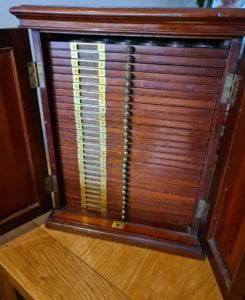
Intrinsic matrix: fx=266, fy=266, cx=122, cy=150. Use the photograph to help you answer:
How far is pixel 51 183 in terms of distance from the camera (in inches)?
41.8

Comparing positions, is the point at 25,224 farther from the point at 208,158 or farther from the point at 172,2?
the point at 172,2

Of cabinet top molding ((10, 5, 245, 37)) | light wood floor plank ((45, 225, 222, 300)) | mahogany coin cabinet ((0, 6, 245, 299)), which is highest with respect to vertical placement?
cabinet top molding ((10, 5, 245, 37))

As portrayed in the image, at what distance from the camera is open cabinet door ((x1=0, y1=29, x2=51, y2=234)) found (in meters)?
0.82

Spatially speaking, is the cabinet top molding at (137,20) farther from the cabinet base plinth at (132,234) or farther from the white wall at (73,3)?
the cabinet base plinth at (132,234)

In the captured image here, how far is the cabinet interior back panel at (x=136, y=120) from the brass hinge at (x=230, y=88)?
23 millimetres

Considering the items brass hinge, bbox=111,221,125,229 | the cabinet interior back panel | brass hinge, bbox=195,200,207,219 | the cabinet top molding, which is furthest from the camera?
brass hinge, bbox=111,221,125,229

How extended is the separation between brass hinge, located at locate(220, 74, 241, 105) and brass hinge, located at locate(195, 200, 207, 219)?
0.36 metres

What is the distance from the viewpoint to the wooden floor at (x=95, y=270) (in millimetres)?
848

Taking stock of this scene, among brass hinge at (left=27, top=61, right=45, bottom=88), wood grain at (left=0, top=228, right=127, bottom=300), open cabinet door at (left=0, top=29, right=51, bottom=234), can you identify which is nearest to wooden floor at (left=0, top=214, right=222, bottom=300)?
wood grain at (left=0, top=228, right=127, bottom=300)

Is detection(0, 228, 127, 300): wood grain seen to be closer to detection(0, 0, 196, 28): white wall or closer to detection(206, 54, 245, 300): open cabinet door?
detection(206, 54, 245, 300): open cabinet door

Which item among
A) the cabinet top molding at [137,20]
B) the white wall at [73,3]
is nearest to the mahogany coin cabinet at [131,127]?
the cabinet top molding at [137,20]

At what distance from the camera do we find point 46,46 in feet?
2.72

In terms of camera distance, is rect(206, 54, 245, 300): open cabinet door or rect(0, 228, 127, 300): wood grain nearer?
rect(206, 54, 245, 300): open cabinet door

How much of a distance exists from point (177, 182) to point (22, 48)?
0.67 meters
